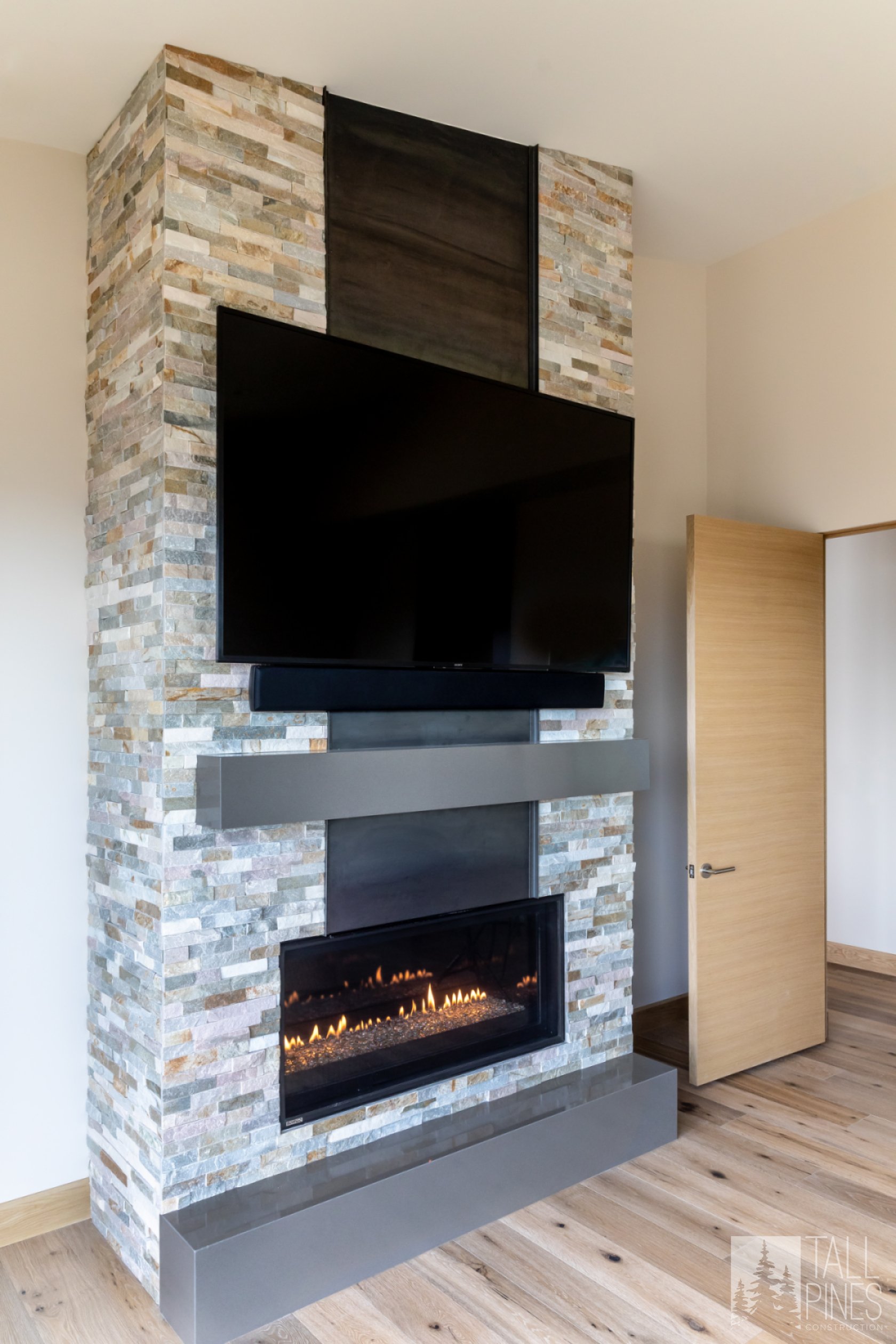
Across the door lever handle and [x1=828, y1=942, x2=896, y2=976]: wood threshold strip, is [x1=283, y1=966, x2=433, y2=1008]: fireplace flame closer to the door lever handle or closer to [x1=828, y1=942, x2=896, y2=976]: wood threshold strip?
the door lever handle

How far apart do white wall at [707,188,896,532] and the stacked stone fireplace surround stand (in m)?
2.00

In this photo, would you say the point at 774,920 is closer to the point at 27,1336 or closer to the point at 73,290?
the point at 27,1336

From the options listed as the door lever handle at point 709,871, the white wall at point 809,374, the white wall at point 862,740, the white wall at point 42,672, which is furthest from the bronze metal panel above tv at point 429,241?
the white wall at point 862,740

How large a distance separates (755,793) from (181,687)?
216 cm

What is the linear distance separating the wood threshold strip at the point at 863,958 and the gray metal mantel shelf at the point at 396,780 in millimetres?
2625

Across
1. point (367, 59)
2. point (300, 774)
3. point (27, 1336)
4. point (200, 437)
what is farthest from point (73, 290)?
point (27, 1336)

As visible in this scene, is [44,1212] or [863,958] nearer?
[44,1212]

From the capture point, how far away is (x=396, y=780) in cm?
238

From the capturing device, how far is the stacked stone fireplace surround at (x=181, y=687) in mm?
2246

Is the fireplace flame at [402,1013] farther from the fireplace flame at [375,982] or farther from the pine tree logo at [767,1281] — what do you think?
the pine tree logo at [767,1281]

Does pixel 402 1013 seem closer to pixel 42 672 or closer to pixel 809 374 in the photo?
pixel 42 672

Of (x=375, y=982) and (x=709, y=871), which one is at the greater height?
(x=709, y=871)

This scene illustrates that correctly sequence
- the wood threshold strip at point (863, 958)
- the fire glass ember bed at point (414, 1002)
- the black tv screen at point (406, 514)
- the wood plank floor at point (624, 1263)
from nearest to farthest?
the wood plank floor at point (624, 1263) < the black tv screen at point (406, 514) < the fire glass ember bed at point (414, 1002) < the wood threshold strip at point (863, 958)

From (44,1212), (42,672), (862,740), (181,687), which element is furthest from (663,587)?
(44,1212)
